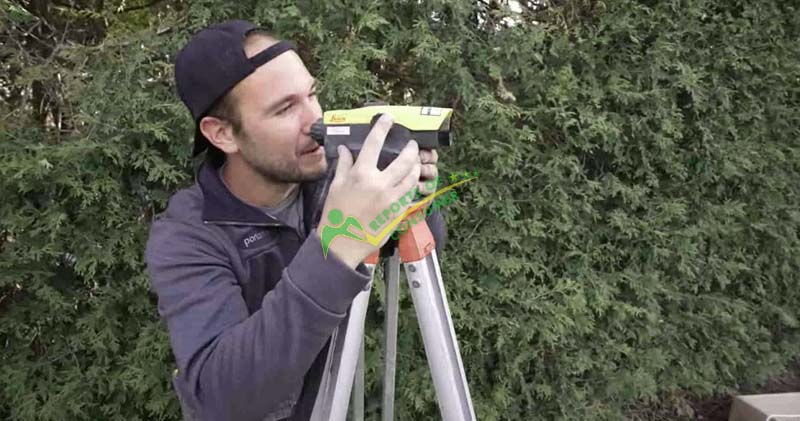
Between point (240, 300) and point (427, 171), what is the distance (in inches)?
17.7

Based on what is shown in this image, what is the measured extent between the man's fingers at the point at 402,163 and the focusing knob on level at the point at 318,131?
9.6 inches

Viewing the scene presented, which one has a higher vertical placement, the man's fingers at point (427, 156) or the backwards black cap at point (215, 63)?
the backwards black cap at point (215, 63)

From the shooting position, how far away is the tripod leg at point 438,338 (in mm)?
1170

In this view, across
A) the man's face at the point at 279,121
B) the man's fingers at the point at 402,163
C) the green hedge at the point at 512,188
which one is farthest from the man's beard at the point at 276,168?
the green hedge at the point at 512,188

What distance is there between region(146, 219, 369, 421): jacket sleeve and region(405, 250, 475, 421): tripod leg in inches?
8.1

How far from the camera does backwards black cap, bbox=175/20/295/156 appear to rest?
1.24m

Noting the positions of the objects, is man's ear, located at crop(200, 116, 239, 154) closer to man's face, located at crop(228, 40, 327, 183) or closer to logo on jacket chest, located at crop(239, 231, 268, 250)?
man's face, located at crop(228, 40, 327, 183)

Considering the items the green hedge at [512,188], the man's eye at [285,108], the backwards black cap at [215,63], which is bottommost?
the green hedge at [512,188]

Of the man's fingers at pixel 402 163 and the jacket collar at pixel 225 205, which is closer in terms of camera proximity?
the man's fingers at pixel 402 163

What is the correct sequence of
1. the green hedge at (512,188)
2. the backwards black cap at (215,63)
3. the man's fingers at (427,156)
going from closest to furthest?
the man's fingers at (427,156) → the backwards black cap at (215,63) → the green hedge at (512,188)

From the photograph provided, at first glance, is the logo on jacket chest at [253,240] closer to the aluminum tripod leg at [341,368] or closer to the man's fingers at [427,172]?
the aluminum tripod leg at [341,368]

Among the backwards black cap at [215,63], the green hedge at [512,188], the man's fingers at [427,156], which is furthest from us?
the green hedge at [512,188]

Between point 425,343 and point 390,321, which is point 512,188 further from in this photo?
point 425,343

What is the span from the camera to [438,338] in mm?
1168
